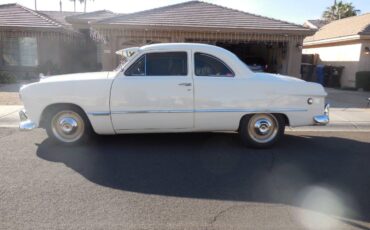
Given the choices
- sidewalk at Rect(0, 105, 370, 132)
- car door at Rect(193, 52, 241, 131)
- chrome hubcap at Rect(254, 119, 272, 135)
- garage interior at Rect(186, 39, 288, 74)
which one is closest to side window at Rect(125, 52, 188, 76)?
car door at Rect(193, 52, 241, 131)

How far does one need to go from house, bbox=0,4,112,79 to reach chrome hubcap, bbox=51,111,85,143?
39.8 ft

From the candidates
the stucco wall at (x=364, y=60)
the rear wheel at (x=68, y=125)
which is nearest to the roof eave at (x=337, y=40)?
the stucco wall at (x=364, y=60)

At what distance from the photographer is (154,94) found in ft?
19.4

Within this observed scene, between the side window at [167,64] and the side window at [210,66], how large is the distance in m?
0.23

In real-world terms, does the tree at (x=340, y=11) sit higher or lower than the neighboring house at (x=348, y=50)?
higher

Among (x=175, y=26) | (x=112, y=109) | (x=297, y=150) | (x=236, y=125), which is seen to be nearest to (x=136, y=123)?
(x=112, y=109)

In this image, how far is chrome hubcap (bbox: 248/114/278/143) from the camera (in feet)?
20.5

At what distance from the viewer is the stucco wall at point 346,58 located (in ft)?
57.8

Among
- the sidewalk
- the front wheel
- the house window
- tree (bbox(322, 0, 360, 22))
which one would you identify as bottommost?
the sidewalk

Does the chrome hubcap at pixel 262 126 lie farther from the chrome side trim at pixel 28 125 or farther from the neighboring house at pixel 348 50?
the neighboring house at pixel 348 50

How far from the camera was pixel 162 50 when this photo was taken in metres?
6.09

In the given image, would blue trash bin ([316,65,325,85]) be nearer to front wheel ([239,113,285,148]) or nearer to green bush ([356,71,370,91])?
green bush ([356,71,370,91])

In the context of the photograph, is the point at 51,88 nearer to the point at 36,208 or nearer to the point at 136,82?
the point at 136,82

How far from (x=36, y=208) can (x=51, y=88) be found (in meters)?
2.58
